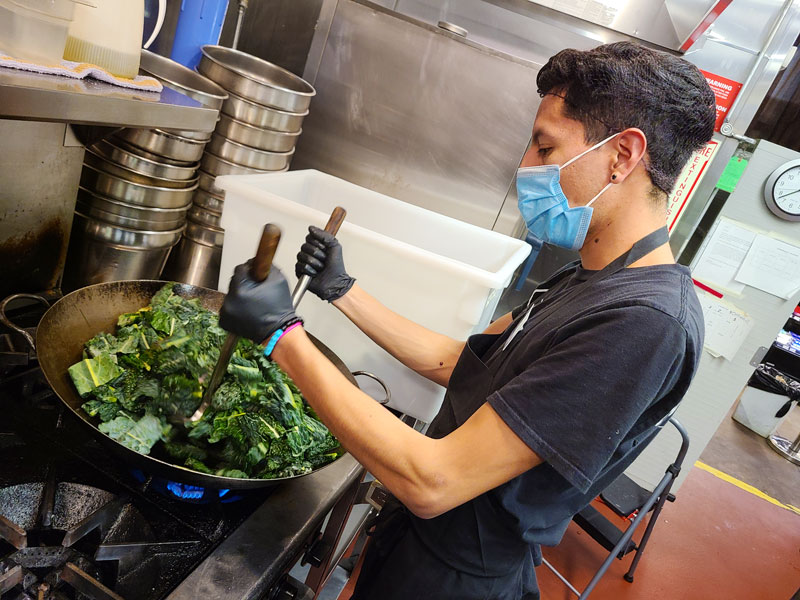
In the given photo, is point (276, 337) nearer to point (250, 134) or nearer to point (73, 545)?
point (73, 545)

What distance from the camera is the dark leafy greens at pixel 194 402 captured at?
3.61 ft

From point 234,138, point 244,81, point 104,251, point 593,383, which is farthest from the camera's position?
point 234,138

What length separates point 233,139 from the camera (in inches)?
71.9

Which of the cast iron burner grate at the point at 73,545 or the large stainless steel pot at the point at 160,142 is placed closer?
the cast iron burner grate at the point at 73,545

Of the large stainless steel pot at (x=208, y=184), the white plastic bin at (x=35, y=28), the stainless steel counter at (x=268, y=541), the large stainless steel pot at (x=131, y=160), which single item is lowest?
the stainless steel counter at (x=268, y=541)

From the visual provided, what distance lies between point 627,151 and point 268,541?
934 mm

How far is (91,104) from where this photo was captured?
0.89 metres

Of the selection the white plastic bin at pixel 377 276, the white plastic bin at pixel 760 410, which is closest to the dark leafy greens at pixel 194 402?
the white plastic bin at pixel 377 276

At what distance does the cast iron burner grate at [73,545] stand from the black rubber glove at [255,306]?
0.38 meters

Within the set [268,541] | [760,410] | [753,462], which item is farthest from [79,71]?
[760,410]

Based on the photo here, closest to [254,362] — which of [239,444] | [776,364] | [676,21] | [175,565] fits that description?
[239,444]

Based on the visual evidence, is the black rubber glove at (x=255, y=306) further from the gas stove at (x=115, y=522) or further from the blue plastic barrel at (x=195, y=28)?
the blue plastic barrel at (x=195, y=28)

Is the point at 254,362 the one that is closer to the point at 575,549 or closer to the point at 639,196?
the point at 639,196

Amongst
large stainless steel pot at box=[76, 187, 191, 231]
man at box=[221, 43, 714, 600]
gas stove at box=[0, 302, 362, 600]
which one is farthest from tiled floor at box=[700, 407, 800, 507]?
large stainless steel pot at box=[76, 187, 191, 231]
